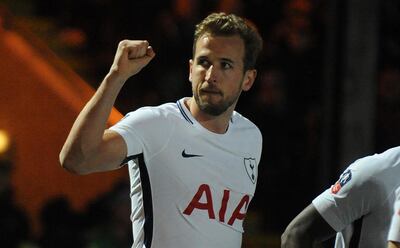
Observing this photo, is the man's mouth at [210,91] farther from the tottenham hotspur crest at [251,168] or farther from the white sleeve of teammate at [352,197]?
the white sleeve of teammate at [352,197]

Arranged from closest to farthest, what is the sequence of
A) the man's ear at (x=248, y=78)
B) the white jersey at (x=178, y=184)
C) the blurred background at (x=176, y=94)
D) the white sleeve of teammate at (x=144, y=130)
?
the white sleeve of teammate at (x=144, y=130) < the white jersey at (x=178, y=184) < the man's ear at (x=248, y=78) < the blurred background at (x=176, y=94)

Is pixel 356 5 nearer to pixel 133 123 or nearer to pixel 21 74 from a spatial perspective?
pixel 21 74

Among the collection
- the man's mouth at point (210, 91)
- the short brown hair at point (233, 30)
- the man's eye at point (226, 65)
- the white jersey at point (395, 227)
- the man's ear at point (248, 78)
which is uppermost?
the short brown hair at point (233, 30)

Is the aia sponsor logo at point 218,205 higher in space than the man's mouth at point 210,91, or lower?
lower

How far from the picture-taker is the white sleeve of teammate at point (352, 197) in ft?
14.0

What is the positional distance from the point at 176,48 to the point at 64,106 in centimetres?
108

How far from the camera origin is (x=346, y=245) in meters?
4.38

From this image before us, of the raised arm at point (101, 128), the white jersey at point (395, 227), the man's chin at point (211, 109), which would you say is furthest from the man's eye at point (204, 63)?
the white jersey at point (395, 227)

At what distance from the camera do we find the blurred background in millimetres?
8328

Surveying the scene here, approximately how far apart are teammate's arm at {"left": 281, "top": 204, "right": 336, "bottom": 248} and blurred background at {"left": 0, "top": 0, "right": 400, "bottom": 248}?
3.69 meters

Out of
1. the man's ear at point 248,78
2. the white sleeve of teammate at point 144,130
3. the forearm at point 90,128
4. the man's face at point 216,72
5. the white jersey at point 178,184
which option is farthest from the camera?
the man's ear at point 248,78

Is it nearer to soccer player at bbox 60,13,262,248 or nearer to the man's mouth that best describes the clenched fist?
soccer player at bbox 60,13,262,248

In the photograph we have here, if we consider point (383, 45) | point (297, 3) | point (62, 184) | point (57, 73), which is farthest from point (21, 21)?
point (383, 45)

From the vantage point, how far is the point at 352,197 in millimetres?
4305
